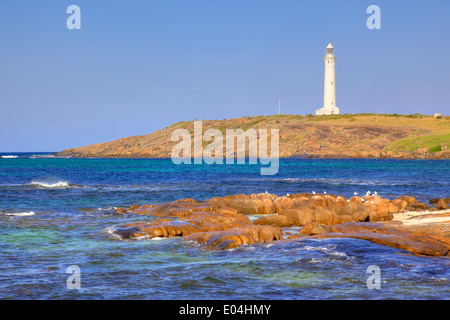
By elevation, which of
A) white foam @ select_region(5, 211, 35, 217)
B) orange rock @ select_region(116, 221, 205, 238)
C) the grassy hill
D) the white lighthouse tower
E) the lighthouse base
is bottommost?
white foam @ select_region(5, 211, 35, 217)

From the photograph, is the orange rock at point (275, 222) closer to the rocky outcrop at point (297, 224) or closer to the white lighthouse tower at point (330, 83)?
the rocky outcrop at point (297, 224)

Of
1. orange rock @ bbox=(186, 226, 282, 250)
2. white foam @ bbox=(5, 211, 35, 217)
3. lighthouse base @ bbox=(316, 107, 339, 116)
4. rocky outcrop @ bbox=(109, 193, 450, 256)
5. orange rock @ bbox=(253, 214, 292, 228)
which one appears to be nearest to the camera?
rocky outcrop @ bbox=(109, 193, 450, 256)

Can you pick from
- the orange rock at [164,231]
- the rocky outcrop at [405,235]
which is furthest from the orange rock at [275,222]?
the orange rock at [164,231]

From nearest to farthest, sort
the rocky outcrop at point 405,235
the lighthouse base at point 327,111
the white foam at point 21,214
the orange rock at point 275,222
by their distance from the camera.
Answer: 1. the rocky outcrop at point 405,235
2. the orange rock at point 275,222
3. the white foam at point 21,214
4. the lighthouse base at point 327,111

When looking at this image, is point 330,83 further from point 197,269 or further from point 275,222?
point 197,269

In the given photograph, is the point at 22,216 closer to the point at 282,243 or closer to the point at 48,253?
the point at 48,253

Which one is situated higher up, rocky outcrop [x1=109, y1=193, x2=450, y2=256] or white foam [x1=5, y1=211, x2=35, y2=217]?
rocky outcrop [x1=109, y1=193, x2=450, y2=256]

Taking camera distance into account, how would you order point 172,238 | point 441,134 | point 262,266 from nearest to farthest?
1. point 262,266
2. point 172,238
3. point 441,134

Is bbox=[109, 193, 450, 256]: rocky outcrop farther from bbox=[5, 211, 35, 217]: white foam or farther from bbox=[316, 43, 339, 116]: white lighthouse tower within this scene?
bbox=[316, 43, 339, 116]: white lighthouse tower

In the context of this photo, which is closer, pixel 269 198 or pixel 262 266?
pixel 262 266

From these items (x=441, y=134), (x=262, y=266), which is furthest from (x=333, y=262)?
(x=441, y=134)

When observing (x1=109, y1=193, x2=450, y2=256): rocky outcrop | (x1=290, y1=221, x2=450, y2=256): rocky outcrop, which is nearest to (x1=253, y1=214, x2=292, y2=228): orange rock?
(x1=109, y1=193, x2=450, y2=256): rocky outcrop
